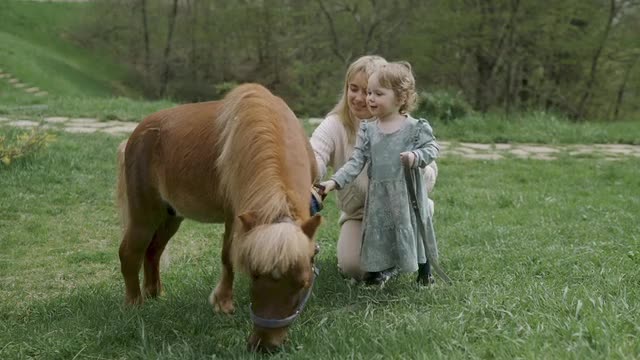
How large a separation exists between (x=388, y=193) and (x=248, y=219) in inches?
52.1

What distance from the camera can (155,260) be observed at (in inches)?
175

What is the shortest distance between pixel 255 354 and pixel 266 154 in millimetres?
929

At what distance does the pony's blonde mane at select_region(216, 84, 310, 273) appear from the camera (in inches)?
107

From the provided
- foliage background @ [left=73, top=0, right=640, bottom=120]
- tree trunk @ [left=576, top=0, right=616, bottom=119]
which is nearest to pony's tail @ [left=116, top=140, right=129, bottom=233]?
foliage background @ [left=73, top=0, right=640, bottom=120]

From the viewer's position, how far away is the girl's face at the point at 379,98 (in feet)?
12.7

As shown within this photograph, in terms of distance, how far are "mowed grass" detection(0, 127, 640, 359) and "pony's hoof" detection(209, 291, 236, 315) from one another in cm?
5

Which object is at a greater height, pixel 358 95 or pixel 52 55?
pixel 358 95

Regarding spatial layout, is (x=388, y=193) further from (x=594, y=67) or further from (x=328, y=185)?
(x=594, y=67)

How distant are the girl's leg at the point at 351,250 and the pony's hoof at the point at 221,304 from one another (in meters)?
0.89

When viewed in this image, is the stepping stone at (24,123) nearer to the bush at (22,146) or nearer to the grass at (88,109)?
the grass at (88,109)

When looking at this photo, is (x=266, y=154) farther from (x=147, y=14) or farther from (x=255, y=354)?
(x=147, y=14)

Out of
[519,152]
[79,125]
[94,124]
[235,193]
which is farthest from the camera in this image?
[94,124]

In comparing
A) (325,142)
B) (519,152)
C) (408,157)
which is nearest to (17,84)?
(519,152)

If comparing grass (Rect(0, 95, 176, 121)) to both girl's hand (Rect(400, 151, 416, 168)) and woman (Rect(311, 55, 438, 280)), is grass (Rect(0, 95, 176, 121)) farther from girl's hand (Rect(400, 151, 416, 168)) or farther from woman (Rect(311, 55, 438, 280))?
girl's hand (Rect(400, 151, 416, 168))
